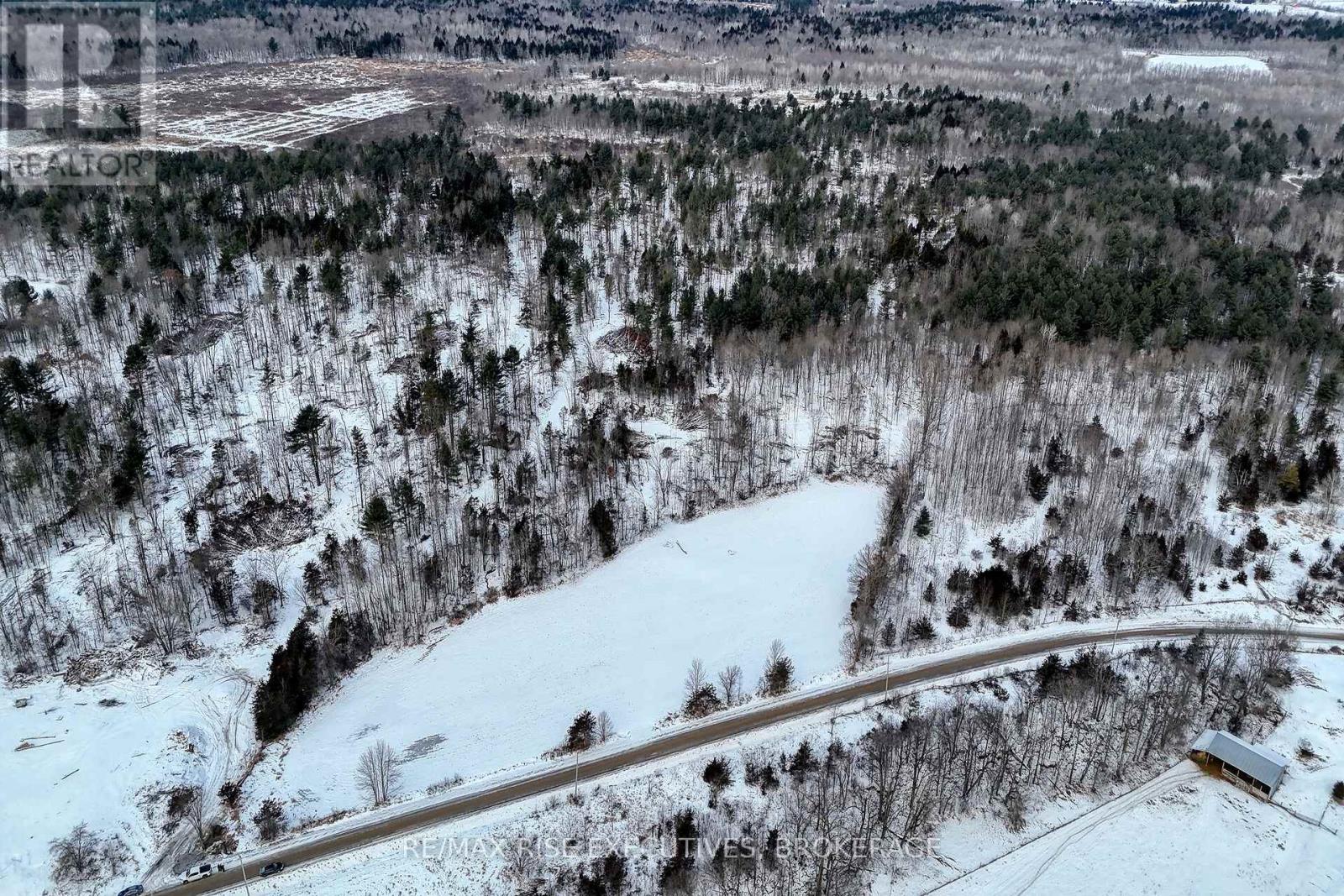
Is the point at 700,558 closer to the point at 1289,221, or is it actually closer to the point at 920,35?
the point at 1289,221

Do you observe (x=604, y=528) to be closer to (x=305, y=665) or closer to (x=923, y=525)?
(x=305, y=665)

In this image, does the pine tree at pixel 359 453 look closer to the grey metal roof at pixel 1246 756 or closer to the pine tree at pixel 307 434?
the pine tree at pixel 307 434

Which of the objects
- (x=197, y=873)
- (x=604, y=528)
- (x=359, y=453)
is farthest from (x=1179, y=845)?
(x=359, y=453)

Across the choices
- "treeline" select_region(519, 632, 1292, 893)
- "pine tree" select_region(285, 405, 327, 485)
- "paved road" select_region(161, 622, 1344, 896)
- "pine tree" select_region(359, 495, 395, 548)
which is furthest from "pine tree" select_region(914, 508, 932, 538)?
"pine tree" select_region(285, 405, 327, 485)

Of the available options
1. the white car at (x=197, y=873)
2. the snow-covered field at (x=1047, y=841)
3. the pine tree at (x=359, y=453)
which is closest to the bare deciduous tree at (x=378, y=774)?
the snow-covered field at (x=1047, y=841)

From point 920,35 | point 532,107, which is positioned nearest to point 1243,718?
point 532,107
